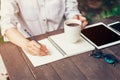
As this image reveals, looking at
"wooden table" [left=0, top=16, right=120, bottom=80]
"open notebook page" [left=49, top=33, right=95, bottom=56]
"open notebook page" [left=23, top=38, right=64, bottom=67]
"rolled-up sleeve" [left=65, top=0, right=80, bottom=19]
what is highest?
"rolled-up sleeve" [left=65, top=0, right=80, bottom=19]

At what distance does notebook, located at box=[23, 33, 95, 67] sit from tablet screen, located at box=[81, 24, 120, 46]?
1.6 inches

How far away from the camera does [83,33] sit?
1256 mm

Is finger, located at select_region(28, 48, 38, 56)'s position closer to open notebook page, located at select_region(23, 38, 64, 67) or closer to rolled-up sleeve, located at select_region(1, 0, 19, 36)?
open notebook page, located at select_region(23, 38, 64, 67)

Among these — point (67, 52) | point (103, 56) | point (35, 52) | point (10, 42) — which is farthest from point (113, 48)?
point (10, 42)

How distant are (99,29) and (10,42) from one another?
1.48 ft

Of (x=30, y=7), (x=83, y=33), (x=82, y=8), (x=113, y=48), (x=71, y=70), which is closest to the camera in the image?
(x=71, y=70)

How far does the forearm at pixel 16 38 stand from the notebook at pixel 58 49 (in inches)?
2.7

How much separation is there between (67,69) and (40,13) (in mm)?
577

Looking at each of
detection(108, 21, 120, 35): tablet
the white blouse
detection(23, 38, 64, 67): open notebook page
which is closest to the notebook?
detection(23, 38, 64, 67): open notebook page

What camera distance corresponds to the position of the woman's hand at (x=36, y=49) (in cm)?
110

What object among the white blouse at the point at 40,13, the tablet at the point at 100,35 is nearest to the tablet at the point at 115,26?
the tablet at the point at 100,35

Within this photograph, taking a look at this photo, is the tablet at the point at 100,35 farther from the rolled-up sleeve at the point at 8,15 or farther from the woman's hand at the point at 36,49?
the rolled-up sleeve at the point at 8,15

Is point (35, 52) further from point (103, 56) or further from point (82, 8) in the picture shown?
point (82, 8)

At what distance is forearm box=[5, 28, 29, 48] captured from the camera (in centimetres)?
119
